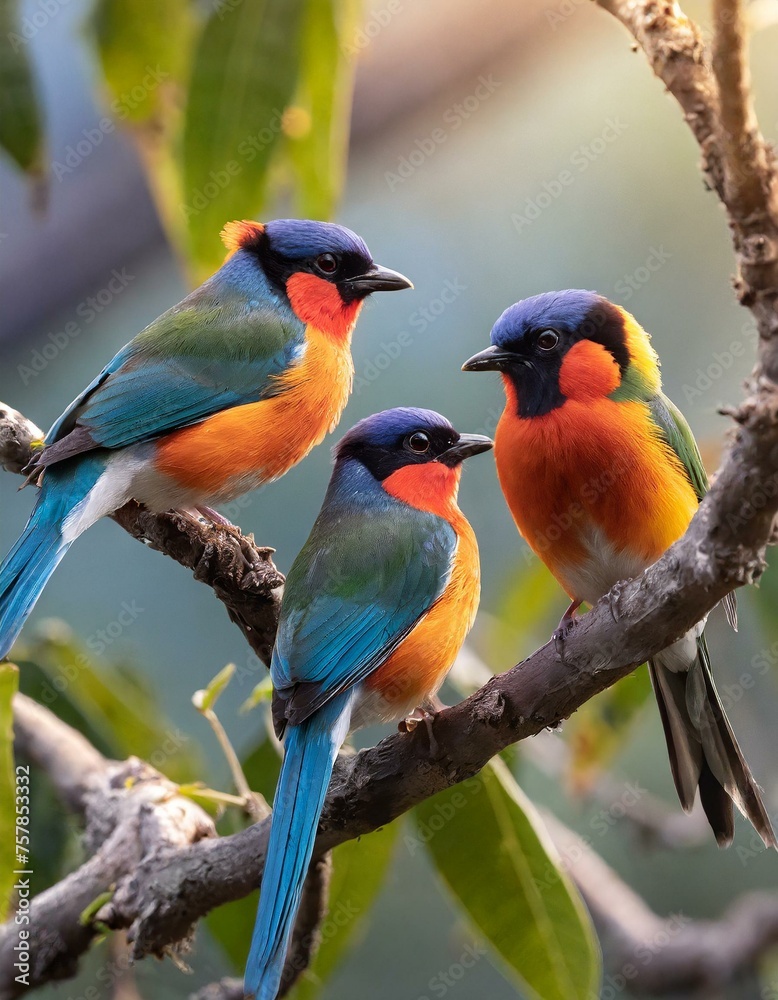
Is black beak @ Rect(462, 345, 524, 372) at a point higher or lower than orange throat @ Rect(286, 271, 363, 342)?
lower

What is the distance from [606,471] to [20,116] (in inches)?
59.8

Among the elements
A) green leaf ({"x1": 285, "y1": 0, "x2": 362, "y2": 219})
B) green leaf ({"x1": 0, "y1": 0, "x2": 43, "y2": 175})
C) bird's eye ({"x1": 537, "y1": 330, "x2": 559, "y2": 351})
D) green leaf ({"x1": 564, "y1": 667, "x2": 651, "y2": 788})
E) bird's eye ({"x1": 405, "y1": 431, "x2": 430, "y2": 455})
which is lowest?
green leaf ({"x1": 564, "y1": 667, "x2": 651, "y2": 788})

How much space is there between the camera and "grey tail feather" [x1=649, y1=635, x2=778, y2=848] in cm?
182

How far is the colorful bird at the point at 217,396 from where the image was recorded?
1.86 meters

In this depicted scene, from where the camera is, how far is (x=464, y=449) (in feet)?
7.34

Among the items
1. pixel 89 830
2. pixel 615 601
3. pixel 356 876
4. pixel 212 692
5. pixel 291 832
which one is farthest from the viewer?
pixel 89 830

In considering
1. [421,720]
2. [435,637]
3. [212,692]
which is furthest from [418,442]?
[421,720]

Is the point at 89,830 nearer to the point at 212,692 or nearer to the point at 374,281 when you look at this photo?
the point at 212,692

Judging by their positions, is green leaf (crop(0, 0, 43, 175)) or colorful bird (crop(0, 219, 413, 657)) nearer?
colorful bird (crop(0, 219, 413, 657))

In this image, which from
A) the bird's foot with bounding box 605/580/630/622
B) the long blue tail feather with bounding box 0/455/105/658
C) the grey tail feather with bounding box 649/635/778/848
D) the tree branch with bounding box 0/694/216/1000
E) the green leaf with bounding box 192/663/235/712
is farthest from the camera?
the tree branch with bounding box 0/694/216/1000

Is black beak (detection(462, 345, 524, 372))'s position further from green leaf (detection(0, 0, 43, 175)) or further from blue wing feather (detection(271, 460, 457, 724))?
green leaf (detection(0, 0, 43, 175))

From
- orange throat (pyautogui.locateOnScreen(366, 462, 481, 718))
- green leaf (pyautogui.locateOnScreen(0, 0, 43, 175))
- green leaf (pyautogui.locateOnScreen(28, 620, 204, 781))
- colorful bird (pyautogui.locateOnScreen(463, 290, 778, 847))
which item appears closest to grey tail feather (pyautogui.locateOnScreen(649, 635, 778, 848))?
colorful bird (pyautogui.locateOnScreen(463, 290, 778, 847))

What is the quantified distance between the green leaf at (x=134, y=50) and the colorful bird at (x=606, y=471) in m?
1.19

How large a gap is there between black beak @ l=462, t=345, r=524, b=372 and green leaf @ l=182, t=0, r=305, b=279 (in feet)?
2.07
